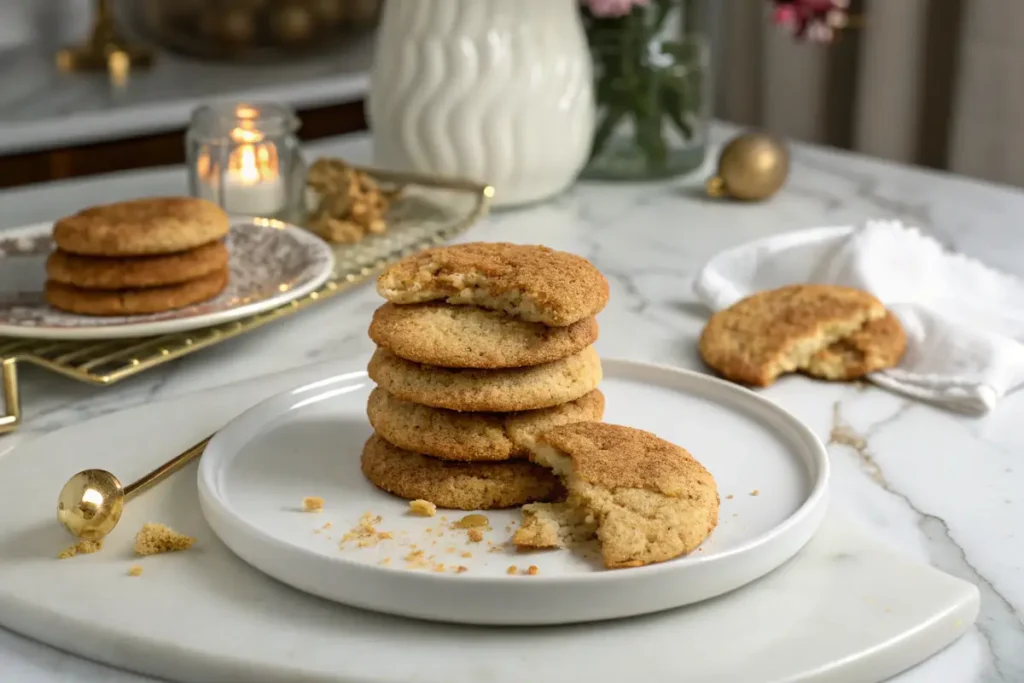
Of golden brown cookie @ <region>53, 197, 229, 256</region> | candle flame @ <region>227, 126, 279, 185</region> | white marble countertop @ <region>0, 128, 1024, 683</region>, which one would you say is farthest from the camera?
candle flame @ <region>227, 126, 279, 185</region>

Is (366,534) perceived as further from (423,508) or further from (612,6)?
(612,6)

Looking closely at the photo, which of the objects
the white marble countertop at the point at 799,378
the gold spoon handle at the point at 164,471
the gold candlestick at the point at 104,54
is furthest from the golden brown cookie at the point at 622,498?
the gold candlestick at the point at 104,54

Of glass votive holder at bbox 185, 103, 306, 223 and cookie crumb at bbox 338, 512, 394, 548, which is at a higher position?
glass votive holder at bbox 185, 103, 306, 223

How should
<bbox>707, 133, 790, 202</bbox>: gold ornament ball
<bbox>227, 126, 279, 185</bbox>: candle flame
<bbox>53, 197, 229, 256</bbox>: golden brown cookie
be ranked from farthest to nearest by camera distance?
1. <bbox>707, 133, 790, 202</bbox>: gold ornament ball
2. <bbox>227, 126, 279, 185</bbox>: candle flame
3. <bbox>53, 197, 229, 256</bbox>: golden brown cookie

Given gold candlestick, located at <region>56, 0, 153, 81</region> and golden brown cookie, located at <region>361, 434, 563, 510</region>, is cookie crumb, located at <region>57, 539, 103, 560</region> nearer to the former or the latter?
golden brown cookie, located at <region>361, 434, 563, 510</region>

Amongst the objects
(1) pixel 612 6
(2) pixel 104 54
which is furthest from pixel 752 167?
(2) pixel 104 54

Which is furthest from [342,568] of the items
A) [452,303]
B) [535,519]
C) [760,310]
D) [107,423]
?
[760,310]

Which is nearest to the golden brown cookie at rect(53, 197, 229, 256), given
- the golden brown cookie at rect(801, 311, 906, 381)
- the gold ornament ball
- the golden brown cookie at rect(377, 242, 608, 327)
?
the golden brown cookie at rect(377, 242, 608, 327)
